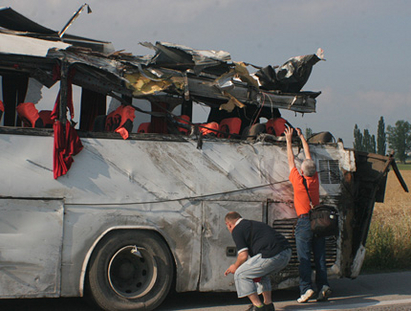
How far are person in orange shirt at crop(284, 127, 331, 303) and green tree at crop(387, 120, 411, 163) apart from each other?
394 ft

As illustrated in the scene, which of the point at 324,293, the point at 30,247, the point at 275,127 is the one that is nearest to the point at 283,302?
the point at 324,293

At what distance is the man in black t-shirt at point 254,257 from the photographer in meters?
6.11

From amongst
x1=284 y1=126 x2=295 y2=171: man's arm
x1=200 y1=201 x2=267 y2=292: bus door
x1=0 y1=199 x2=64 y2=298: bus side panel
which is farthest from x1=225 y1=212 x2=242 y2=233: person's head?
x1=0 y1=199 x2=64 y2=298: bus side panel

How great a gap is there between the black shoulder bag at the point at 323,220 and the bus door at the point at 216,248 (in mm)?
979

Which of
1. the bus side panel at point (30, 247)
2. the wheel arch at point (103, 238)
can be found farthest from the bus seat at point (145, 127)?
the bus side panel at point (30, 247)

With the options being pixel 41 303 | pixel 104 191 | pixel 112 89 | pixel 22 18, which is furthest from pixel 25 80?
pixel 41 303

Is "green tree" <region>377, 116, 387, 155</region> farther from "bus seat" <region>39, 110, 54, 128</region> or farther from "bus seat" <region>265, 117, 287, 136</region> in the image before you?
"bus seat" <region>39, 110, 54, 128</region>

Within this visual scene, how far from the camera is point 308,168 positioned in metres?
7.00

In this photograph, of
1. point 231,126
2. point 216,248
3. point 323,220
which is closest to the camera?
point 216,248

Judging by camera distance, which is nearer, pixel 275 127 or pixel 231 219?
pixel 231 219

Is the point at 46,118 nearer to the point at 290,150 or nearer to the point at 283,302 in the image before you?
the point at 290,150

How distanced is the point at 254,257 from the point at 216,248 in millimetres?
679

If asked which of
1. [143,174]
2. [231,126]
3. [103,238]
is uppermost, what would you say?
[231,126]

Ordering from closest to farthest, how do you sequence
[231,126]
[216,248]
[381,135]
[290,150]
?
[216,248] → [290,150] → [231,126] → [381,135]
